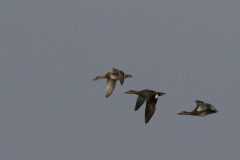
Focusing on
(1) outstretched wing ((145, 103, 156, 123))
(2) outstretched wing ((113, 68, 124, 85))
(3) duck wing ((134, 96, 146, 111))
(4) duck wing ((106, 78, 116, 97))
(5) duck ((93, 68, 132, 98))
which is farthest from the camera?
(4) duck wing ((106, 78, 116, 97))

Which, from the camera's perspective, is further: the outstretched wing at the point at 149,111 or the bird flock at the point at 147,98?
the bird flock at the point at 147,98

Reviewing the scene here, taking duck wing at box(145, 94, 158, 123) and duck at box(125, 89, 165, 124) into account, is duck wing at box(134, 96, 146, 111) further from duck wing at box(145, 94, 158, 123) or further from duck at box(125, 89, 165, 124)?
duck wing at box(145, 94, 158, 123)

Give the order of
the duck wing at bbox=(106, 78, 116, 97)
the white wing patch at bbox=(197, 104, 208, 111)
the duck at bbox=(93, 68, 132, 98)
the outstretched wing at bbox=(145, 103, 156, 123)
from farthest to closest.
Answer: the duck wing at bbox=(106, 78, 116, 97) < the duck at bbox=(93, 68, 132, 98) < the white wing patch at bbox=(197, 104, 208, 111) < the outstretched wing at bbox=(145, 103, 156, 123)

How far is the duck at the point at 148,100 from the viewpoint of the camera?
148 ft

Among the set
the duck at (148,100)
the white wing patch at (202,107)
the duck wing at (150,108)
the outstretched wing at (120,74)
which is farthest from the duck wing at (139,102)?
the duck wing at (150,108)

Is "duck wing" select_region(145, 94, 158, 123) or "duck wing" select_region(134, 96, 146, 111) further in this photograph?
"duck wing" select_region(134, 96, 146, 111)

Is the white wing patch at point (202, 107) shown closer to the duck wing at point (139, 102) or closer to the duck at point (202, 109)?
the duck at point (202, 109)

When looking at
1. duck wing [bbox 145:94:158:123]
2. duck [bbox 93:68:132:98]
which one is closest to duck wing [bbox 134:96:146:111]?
duck [bbox 93:68:132:98]

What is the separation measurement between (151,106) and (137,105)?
6.79 metres

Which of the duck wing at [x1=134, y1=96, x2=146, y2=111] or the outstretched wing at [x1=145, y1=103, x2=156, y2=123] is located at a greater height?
the duck wing at [x1=134, y1=96, x2=146, y2=111]

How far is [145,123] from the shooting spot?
44.6 meters

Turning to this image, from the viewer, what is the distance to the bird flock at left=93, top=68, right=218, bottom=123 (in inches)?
1800

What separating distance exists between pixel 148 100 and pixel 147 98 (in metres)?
0.50

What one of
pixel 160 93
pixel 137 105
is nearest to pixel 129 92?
pixel 137 105
